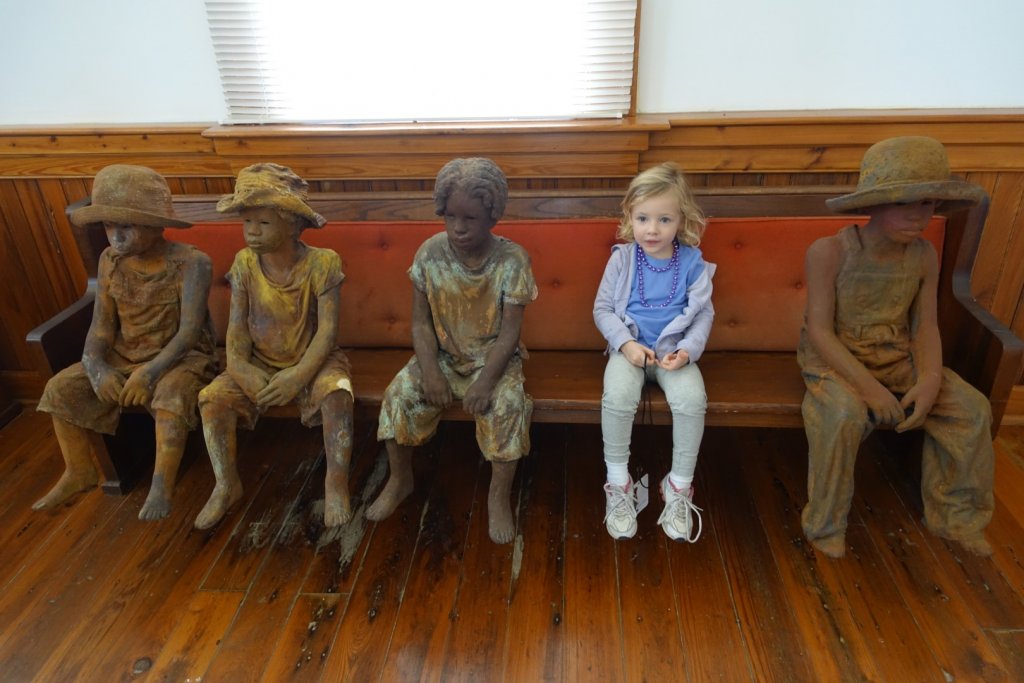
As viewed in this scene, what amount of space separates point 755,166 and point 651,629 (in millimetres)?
1774

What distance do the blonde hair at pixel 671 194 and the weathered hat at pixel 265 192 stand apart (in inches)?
42.1

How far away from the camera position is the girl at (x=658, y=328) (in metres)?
2.08

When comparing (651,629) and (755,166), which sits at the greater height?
(755,166)

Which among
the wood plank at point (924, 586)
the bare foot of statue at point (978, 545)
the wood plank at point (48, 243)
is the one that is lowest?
the wood plank at point (924, 586)

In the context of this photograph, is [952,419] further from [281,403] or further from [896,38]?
[281,403]

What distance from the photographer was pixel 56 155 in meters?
2.81

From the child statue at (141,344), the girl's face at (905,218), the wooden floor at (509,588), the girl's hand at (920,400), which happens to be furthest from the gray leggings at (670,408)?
the child statue at (141,344)

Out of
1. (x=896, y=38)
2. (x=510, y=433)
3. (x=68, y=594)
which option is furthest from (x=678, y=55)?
(x=68, y=594)

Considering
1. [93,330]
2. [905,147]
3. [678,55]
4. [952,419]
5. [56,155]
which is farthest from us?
[56,155]

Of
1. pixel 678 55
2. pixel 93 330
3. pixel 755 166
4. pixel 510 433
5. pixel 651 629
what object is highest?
pixel 678 55

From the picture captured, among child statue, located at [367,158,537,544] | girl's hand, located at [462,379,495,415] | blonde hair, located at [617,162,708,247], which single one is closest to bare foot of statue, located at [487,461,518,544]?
child statue, located at [367,158,537,544]

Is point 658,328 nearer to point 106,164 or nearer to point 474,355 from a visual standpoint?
point 474,355

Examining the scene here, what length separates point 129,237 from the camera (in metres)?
2.14

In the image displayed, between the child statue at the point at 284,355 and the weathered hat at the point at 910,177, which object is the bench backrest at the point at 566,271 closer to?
the child statue at the point at 284,355
